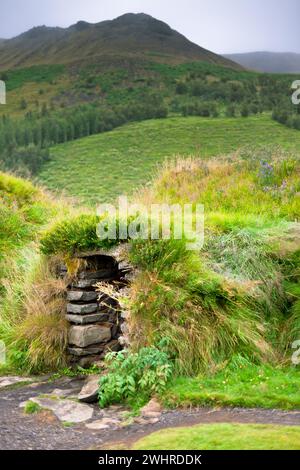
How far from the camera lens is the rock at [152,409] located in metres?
6.00

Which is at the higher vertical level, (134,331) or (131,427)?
(134,331)

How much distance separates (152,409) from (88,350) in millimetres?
2081

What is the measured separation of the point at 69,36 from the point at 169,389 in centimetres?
12918

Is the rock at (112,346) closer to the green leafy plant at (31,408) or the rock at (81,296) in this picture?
the rock at (81,296)

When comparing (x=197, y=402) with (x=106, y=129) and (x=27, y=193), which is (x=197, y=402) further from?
(x=106, y=129)

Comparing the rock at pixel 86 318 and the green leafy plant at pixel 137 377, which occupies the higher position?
the rock at pixel 86 318

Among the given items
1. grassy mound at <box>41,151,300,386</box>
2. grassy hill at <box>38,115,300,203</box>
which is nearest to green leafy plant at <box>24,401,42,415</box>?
grassy mound at <box>41,151,300,386</box>

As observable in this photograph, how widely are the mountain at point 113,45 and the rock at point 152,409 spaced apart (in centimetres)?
8425

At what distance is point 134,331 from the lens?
717 centimetres

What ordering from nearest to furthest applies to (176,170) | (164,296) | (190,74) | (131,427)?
1. (131,427)
2. (164,296)
3. (176,170)
4. (190,74)

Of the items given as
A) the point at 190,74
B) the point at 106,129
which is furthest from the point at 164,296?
the point at 190,74

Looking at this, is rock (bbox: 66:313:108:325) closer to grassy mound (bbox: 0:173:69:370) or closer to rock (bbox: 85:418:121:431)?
grassy mound (bbox: 0:173:69:370)

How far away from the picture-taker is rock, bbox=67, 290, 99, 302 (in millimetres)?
8094
